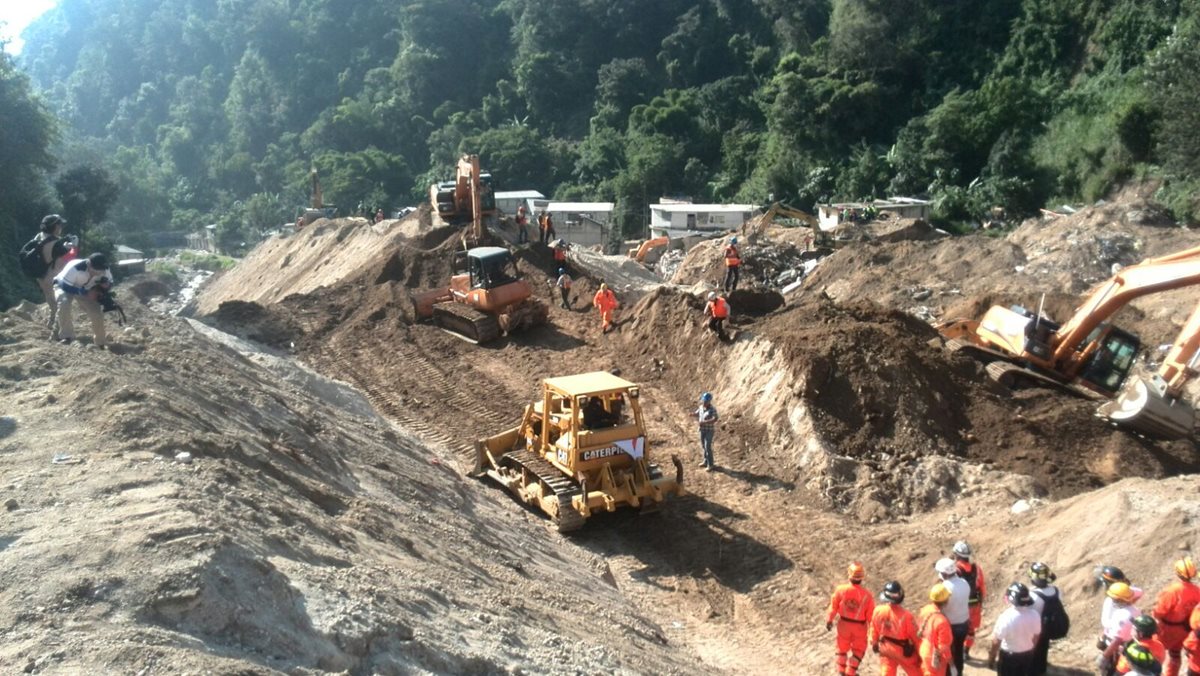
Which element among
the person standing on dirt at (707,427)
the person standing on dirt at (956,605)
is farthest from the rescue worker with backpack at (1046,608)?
the person standing on dirt at (707,427)

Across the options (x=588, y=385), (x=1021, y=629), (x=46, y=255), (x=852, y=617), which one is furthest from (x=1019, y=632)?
(x=46, y=255)

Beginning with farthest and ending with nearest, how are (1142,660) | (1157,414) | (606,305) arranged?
(606,305)
(1157,414)
(1142,660)

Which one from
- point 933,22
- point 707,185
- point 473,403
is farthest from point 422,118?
point 473,403

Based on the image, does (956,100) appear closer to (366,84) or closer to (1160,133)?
(1160,133)

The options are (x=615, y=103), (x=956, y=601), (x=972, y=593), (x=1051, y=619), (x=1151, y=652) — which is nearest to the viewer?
(x=1151, y=652)

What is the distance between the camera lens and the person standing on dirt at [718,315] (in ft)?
63.8

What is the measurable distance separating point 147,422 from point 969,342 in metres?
14.2

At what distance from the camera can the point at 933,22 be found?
5225 cm

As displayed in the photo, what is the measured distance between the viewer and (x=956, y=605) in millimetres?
8953

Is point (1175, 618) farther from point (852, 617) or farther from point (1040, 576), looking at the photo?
point (852, 617)

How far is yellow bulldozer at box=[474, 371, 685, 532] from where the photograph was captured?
546 inches

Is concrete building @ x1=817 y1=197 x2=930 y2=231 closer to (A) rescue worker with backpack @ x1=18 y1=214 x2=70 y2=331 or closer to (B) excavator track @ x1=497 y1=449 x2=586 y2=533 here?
(B) excavator track @ x1=497 y1=449 x2=586 y2=533

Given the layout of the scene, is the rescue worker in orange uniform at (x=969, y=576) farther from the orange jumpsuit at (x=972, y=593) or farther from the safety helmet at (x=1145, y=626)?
the safety helmet at (x=1145, y=626)

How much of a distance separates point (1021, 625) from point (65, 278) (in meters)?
10.7
